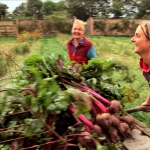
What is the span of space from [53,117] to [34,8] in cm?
3724

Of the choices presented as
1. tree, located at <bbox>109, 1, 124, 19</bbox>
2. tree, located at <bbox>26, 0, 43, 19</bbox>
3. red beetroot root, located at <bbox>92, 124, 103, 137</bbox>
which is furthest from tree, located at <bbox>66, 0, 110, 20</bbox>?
red beetroot root, located at <bbox>92, 124, 103, 137</bbox>

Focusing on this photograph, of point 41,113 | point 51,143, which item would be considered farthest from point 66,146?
point 41,113

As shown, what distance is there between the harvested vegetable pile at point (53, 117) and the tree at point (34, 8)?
118ft

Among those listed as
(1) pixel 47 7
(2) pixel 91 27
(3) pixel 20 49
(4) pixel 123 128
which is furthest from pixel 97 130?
(1) pixel 47 7

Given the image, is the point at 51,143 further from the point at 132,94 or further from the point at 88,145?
the point at 132,94

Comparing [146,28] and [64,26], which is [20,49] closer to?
[146,28]

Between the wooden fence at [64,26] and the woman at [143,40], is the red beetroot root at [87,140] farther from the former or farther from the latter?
the wooden fence at [64,26]

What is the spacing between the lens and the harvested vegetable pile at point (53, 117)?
3.84ft

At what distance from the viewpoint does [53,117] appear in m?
1.25

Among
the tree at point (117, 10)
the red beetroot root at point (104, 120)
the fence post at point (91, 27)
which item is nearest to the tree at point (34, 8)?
the tree at point (117, 10)

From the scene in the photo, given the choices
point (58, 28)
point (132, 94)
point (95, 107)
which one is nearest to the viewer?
point (95, 107)

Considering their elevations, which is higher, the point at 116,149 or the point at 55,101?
the point at 55,101

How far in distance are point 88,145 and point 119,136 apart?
198mm

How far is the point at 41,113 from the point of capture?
1.20 metres
